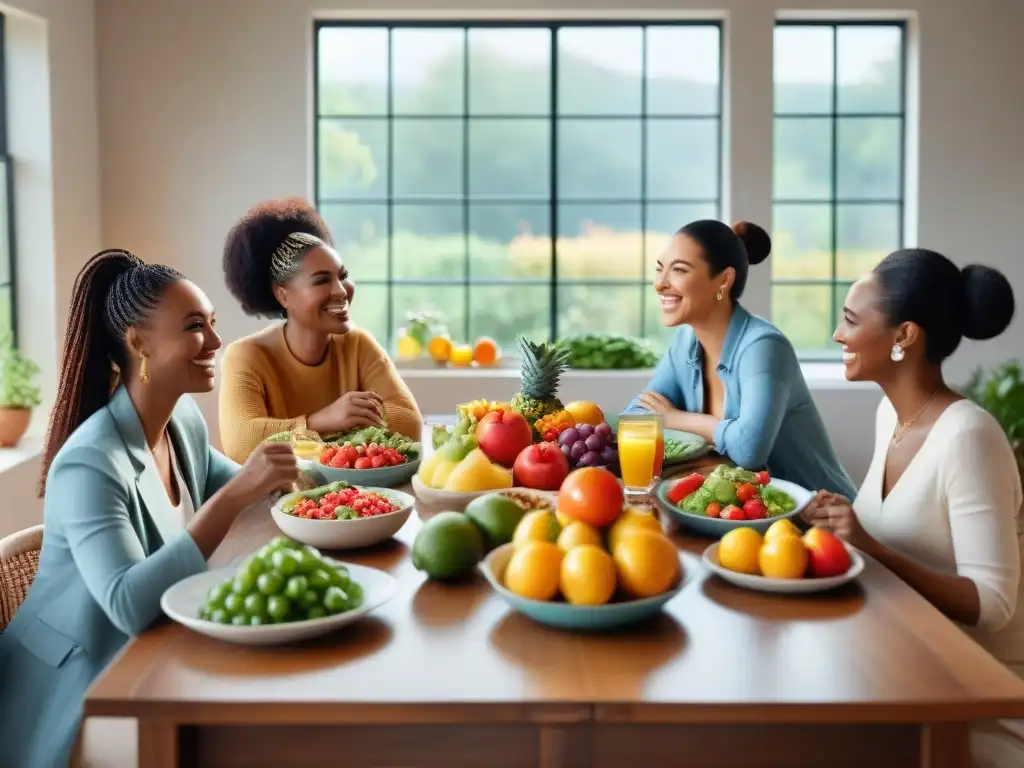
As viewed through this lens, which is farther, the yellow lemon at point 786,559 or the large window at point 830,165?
the large window at point 830,165

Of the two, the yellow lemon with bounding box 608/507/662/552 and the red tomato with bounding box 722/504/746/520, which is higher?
the yellow lemon with bounding box 608/507/662/552

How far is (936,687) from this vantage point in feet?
4.38

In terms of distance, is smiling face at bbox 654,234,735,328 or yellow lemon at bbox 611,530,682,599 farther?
smiling face at bbox 654,234,735,328

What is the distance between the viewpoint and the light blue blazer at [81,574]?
66.2 inches

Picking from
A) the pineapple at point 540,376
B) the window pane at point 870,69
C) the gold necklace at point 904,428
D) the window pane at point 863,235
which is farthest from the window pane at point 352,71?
the gold necklace at point 904,428

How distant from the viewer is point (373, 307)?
5.85 metres

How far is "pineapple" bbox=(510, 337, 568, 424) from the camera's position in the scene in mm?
2938

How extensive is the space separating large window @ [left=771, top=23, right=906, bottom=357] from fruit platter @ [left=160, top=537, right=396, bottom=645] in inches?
A: 183

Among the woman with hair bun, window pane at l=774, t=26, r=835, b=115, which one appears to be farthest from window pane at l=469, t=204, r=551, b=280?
the woman with hair bun

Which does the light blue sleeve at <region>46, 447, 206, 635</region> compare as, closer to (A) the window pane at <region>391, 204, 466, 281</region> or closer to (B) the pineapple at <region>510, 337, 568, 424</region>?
(B) the pineapple at <region>510, 337, 568, 424</region>

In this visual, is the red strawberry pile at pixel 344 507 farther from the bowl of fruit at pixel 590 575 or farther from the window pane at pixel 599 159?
the window pane at pixel 599 159

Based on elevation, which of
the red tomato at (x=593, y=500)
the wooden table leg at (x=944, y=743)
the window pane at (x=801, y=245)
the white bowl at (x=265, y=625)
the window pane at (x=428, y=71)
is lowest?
the wooden table leg at (x=944, y=743)

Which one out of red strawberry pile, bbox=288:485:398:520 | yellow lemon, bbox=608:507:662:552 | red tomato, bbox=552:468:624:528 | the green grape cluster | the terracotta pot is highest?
red tomato, bbox=552:468:624:528

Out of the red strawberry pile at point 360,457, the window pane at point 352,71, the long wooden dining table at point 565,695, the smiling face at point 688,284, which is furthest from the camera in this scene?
the window pane at point 352,71
